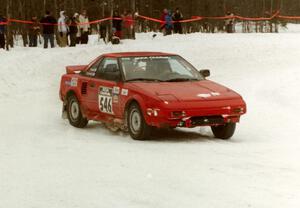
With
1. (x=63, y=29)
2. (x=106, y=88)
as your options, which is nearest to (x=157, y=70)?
(x=106, y=88)

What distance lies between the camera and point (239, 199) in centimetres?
630

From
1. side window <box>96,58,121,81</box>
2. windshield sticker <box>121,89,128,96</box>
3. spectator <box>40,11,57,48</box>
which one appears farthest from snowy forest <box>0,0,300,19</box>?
windshield sticker <box>121,89,128,96</box>

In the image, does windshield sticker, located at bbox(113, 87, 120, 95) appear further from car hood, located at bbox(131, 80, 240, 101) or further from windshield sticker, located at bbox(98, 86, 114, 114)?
car hood, located at bbox(131, 80, 240, 101)

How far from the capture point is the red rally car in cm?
1022

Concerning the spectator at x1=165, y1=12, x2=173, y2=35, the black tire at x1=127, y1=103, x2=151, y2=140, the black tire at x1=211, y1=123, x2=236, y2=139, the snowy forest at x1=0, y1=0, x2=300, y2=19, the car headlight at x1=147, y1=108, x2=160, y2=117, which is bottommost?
the black tire at x1=211, y1=123, x2=236, y2=139

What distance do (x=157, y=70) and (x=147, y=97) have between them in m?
1.21

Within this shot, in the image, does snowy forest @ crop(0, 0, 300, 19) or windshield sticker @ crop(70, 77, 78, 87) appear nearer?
windshield sticker @ crop(70, 77, 78, 87)

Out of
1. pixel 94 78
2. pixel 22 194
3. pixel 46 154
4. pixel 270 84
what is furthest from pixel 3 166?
pixel 270 84

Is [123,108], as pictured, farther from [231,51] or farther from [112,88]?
[231,51]

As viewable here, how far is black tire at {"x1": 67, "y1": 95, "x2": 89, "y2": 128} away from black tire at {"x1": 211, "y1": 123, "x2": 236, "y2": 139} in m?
2.74

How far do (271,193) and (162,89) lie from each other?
433 cm

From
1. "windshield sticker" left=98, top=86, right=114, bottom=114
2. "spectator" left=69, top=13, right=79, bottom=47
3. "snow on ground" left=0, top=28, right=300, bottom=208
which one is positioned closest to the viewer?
"snow on ground" left=0, top=28, right=300, bottom=208

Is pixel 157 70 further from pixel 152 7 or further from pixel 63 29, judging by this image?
pixel 152 7

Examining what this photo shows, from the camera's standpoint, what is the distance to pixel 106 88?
11500 millimetres
